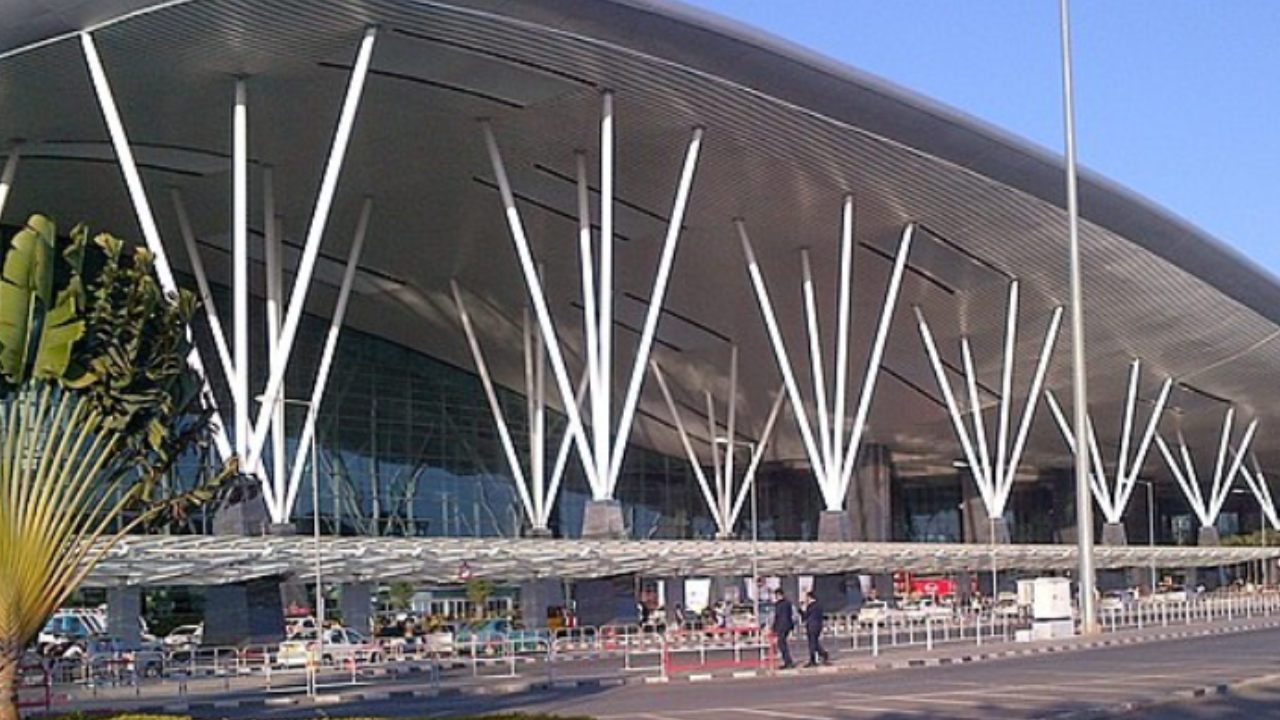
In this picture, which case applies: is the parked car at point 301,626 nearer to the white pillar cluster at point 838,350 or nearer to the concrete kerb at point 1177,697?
the white pillar cluster at point 838,350

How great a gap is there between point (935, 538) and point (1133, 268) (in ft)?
161

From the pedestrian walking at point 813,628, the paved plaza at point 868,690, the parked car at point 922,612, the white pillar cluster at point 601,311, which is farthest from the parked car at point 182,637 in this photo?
the parked car at point 922,612

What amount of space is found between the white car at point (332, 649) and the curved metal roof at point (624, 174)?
12.9 metres

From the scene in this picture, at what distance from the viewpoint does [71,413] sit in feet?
53.7

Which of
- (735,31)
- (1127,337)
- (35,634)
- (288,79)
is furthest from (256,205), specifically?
(35,634)

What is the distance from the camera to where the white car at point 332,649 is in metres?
40.0

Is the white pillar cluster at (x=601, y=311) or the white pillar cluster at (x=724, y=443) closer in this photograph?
the white pillar cluster at (x=601, y=311)

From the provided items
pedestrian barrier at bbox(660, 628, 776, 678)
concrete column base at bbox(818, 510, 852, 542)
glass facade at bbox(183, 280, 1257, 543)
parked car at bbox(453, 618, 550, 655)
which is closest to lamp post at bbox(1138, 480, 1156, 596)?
glass facade at bbox(183, 280, 1257, 543)

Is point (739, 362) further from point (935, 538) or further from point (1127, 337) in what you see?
point (935, 538)

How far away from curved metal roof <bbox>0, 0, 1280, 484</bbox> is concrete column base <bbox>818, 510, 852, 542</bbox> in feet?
28.7

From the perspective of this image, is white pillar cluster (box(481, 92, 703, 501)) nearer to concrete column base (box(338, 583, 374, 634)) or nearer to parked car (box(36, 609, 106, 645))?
concrete column base (box(338, 583, 374, 634))

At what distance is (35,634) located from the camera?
1419 centimetres

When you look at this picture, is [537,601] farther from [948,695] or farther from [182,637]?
[948,695]

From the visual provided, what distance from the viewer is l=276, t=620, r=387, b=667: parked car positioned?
133 feet
